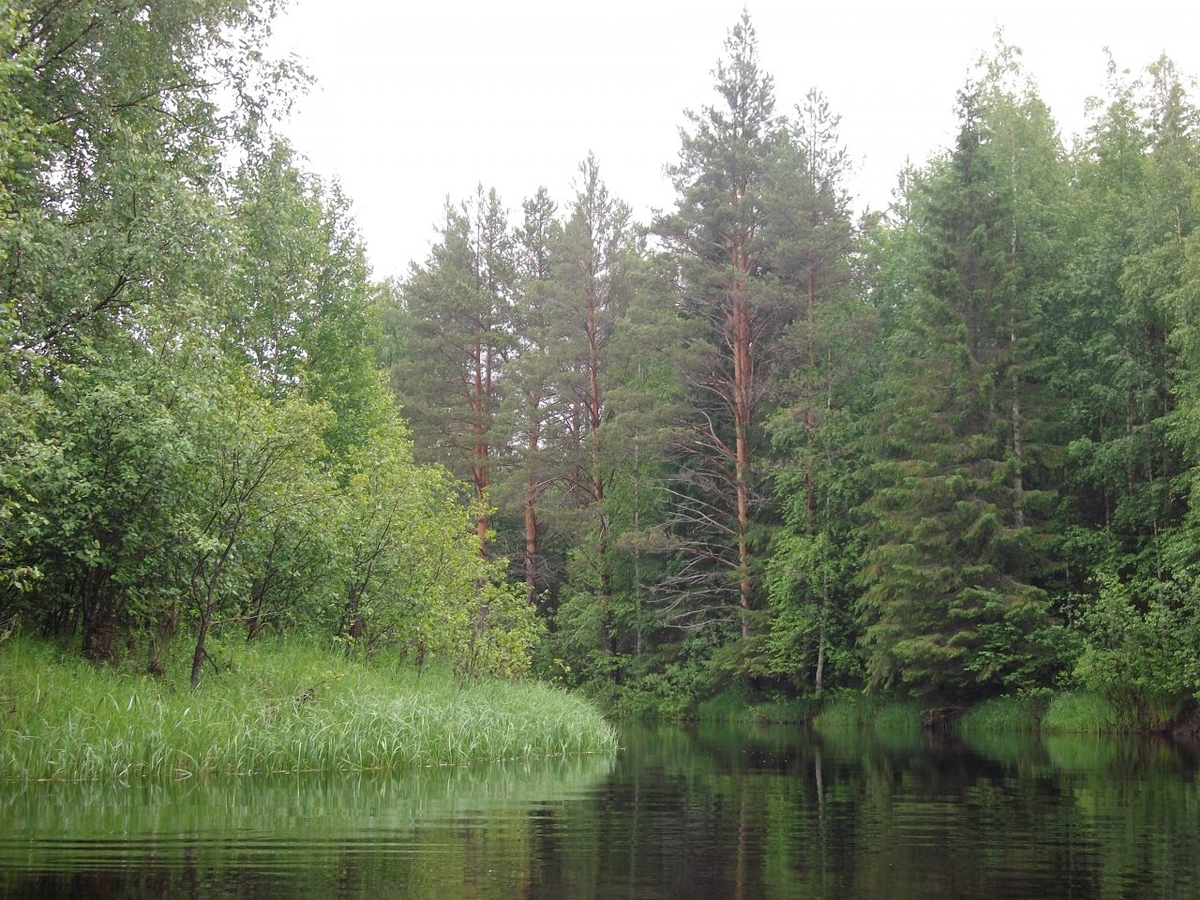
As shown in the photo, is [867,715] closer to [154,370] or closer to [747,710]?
[747,710]

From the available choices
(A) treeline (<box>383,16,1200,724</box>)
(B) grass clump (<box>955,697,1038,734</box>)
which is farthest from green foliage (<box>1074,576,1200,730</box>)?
(B) grass clump (<box>955,697,1038,734</box>)

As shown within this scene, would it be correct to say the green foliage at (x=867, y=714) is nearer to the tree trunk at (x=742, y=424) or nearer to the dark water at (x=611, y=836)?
the tree trunk at (x=742, y=424)

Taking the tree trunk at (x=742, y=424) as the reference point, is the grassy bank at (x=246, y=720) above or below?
below

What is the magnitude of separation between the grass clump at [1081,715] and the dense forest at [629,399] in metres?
0.54

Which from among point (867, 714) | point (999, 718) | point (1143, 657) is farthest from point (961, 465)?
point (867, 714)

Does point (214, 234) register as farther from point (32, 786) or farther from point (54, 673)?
point (32, 786)

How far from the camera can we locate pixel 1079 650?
2709 cm

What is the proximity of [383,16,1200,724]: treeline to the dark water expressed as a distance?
40.3 ft

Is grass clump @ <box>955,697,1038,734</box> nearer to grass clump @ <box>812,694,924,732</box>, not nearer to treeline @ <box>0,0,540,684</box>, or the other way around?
grass clump @ <box>812,694,924,732</box>

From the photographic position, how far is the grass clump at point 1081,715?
2553cm

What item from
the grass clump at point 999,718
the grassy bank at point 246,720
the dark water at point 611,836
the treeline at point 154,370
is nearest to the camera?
the dark water at point 611,836

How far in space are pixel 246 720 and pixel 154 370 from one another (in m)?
4.55

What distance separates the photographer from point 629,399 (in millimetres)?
36844

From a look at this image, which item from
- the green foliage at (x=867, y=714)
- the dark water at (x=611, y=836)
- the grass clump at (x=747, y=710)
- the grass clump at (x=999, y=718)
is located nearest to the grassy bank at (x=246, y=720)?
the dark water at (x=611, y=836)
